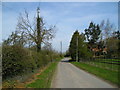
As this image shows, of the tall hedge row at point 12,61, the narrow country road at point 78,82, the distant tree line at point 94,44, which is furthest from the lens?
the distant tree line at point 94,44

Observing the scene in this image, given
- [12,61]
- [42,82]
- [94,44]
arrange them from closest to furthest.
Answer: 1. [12,61]
2. [42,82]
3. [94,44]

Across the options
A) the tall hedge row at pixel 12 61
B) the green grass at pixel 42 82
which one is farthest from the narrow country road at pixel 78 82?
the tall hedge row at pixel 12 61

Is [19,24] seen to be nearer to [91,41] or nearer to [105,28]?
[105,28]

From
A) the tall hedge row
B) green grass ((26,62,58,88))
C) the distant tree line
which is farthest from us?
the distant tree line

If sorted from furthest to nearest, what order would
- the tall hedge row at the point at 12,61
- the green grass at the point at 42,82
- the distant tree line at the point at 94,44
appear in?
the distant tree line at the point at 94,44 → the green grass at the point at 42,82 → the tall hedge row at the point at 12,61

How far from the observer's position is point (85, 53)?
184ft

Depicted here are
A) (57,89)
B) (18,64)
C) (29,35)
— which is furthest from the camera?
(29,35)

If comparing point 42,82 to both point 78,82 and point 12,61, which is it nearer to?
point 78,82

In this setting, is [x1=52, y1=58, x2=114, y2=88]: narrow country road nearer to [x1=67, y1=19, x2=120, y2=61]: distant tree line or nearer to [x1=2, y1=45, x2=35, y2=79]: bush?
[x1=2, y1=45, x2=35, y2=79]: bush

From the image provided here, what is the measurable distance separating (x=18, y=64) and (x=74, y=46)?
1835 inches

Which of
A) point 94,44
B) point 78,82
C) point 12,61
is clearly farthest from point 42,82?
point 94,44

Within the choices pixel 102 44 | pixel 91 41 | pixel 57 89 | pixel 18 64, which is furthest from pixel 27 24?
pixel 91 41

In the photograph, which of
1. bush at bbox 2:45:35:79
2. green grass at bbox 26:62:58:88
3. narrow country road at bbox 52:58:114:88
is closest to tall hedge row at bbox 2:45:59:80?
bush at bbox 2:45:35:79

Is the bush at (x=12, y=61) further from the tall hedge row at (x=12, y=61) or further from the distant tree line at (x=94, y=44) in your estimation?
the distant tree line at (x=94, y=44)
